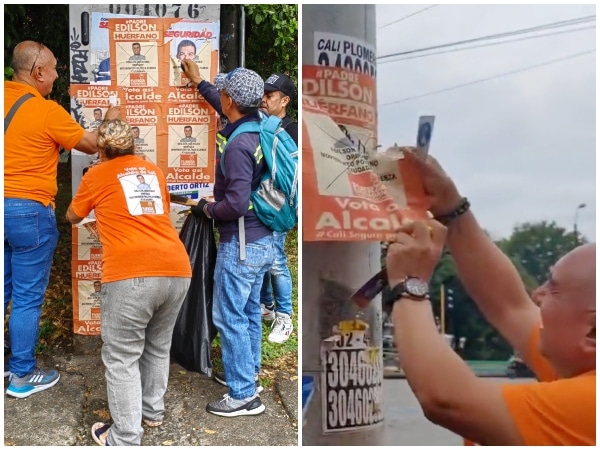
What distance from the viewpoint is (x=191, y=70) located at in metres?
3.46

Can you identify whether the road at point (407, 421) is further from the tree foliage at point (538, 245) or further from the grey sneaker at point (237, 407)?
the grey sneaker at point (237, 407)

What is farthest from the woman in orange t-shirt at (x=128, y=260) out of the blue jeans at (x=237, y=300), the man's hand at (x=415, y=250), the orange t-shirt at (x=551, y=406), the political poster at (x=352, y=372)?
the orange t-shirt at (x=551, y=406)

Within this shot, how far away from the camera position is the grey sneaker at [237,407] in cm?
336

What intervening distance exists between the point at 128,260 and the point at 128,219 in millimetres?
184

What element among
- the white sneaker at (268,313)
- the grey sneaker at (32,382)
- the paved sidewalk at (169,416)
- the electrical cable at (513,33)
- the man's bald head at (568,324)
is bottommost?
the paved sidewalk at (169,416)

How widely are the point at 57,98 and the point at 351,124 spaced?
3264 millimetres

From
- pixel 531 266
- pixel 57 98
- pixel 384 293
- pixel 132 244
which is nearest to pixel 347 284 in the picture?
pixel 384 293

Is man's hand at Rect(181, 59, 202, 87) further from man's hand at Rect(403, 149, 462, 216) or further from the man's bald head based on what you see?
the man's bald head

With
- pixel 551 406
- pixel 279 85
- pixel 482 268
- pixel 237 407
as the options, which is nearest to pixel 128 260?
pixel 237 407

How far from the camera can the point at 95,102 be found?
11.5 ft

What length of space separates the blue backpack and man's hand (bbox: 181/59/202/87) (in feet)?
1.56

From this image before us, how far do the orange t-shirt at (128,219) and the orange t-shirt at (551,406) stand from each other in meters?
1.56

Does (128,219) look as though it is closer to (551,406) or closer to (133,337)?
(133,337)

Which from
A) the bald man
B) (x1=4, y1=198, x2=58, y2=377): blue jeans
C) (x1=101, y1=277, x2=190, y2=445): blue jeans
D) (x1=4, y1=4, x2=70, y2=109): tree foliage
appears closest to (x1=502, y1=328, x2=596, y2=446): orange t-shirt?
the bald man
